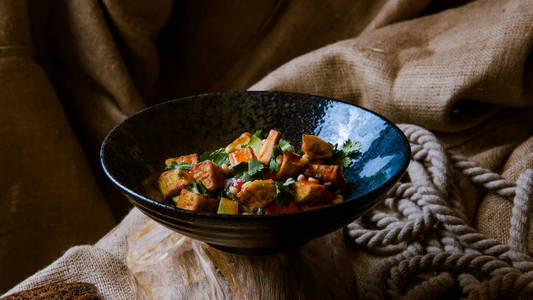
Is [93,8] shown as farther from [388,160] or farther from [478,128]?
[478,128]

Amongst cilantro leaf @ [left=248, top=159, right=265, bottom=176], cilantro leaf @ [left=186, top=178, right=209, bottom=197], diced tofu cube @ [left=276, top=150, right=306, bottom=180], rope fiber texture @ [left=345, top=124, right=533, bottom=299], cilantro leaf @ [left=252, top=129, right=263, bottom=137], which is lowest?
rope fiber texture @ [left=345, top=124, right=533, bottom=299]

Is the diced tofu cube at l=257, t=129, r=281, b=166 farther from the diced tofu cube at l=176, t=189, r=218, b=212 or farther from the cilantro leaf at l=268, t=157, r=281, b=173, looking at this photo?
the diced tofu cube at l=176, t=189, r=218, b=212

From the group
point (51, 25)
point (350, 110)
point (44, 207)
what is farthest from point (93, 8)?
point (350, 110)

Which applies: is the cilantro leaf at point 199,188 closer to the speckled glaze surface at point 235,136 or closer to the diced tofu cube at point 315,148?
the speckled glaze surface at point 235,136

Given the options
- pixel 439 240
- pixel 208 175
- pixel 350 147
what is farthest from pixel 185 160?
pixel 439 240

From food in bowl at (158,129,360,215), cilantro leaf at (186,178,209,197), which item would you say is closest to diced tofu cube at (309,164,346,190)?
food in bowl at (158,129,360,215)
